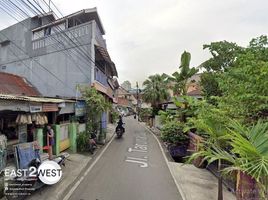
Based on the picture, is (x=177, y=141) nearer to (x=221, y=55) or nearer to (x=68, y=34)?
(x=221, y=55)

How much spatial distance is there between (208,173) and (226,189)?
2.27 metres

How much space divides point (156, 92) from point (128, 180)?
25.0 meters

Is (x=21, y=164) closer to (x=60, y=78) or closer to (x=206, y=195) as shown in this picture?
(x=206, y=195)

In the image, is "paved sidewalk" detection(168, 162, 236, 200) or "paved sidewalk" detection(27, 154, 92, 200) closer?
"paved sidewalk" detection(27, 154, 92, 200)

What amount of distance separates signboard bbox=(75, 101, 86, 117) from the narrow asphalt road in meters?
2.86

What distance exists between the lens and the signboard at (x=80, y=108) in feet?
47.7

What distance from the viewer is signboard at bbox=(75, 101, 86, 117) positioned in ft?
47.7

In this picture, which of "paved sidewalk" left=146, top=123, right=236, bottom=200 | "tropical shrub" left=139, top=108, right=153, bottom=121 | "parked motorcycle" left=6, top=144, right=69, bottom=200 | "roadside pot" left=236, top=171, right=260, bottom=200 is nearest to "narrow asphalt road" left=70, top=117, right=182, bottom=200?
"paved sidewalk" left=146, top=123, right=236, bottom=200

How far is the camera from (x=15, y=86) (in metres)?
18.9

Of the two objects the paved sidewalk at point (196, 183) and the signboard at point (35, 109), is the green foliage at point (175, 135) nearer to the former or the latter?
the paved sidewalk at point (196, 183)

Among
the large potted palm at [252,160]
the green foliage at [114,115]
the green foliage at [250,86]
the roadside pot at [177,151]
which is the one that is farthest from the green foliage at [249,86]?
the green foliage at [114,115]

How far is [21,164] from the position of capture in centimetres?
774

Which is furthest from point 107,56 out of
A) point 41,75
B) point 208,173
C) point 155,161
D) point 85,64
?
point 208,173

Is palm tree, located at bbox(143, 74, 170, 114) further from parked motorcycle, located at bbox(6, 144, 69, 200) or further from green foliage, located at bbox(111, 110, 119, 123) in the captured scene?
parked motorcycle, located at bbox(6, 144, 69, 200)
